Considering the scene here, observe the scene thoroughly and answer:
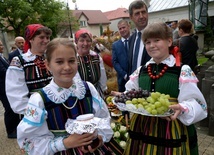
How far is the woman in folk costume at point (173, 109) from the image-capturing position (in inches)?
65.9

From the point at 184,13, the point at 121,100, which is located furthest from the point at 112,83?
the point at 184,13

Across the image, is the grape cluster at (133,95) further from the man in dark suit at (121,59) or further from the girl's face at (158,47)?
the man in dark suit at (121,59)

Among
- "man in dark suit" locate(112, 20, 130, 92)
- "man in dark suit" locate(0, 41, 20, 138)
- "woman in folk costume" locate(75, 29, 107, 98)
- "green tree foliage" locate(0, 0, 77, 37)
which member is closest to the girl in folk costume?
"woman in folk costume" locate(75, 29, 107, 98)

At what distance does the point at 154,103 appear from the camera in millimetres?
1551

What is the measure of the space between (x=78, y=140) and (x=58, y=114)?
0.82 ft

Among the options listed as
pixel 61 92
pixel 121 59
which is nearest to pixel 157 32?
pixel 61 92

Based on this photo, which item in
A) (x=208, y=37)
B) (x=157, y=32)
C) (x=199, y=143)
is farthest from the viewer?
(x=208, y=37)

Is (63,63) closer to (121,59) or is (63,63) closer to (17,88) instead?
(17,88)

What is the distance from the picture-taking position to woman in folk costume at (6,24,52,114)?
2172 mm

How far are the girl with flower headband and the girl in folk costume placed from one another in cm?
39

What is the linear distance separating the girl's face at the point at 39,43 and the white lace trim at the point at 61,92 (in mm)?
963

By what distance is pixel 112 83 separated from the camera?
20.7 ft

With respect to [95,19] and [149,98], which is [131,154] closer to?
[149,98]

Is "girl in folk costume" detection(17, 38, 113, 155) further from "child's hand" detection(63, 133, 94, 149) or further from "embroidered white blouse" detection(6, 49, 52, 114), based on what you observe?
"embroidered white blouse" detection(6, 49, 52, 114)
